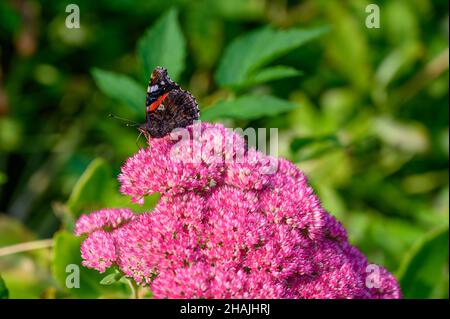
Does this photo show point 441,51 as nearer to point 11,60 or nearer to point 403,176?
point 403,176

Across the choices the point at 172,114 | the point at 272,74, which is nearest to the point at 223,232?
the point at 172,114

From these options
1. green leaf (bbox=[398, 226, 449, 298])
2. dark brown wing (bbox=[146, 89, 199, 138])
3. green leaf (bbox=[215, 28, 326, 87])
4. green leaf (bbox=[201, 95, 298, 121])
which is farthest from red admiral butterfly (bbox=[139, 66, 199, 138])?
green leaf (bbox=[398, 226, 449, 298])

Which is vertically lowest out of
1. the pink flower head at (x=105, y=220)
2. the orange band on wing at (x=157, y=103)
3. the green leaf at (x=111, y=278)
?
the green leaf at (x=111, y=278)

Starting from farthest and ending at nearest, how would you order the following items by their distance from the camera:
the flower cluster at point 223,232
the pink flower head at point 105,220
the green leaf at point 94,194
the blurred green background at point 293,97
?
1. the blurred green background at point 293,97
2. the green leaf at point 94,194
3. the pink flower head at point 105,220
4. the flower cluster at point 223,232

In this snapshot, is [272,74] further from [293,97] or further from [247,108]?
[293,97]

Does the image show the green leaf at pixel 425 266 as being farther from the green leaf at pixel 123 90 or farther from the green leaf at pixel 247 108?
the green leaf at pixel 123 90

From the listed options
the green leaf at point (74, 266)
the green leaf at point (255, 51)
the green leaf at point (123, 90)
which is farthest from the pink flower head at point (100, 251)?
the green leaf at point (255, 51)

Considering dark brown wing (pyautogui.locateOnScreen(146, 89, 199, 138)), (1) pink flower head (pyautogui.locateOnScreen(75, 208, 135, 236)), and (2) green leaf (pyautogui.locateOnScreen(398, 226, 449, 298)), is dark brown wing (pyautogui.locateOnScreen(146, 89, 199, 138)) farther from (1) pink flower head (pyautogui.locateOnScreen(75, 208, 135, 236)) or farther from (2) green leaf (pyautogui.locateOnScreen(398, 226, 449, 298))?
(2) green leaf (pyautogui.locateOnScreen(398, 226, 449, 298))
